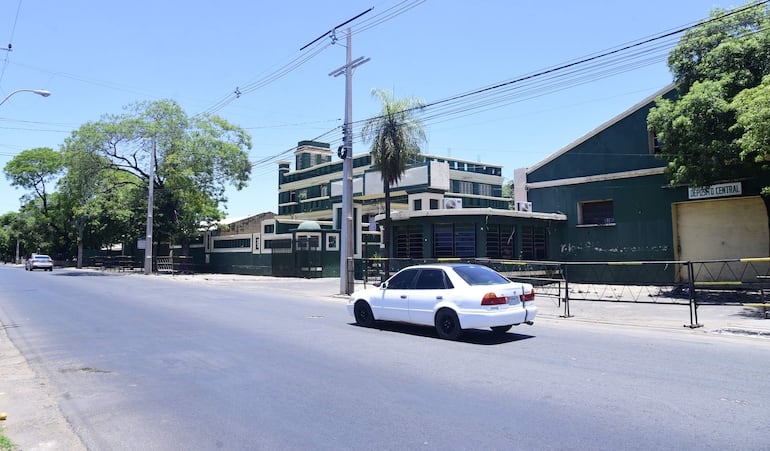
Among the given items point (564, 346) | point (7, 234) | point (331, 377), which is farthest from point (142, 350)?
point (7, 234)

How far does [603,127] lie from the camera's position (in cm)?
2555

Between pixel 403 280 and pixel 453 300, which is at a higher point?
pixel 403 280

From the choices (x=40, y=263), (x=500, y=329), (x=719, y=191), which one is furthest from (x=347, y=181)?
(x=40, y=263)

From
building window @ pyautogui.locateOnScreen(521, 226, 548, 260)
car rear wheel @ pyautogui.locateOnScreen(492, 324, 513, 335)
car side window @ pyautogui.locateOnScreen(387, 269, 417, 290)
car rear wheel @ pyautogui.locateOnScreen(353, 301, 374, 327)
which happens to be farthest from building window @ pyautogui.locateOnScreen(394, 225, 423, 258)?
car rear wheel @ pyautogui.locateOnScreen(492, 324, 513, 335)

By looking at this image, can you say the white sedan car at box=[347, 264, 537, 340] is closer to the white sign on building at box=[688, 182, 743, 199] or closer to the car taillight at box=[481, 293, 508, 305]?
the car taillight at box=[481, 293, 508, 305]

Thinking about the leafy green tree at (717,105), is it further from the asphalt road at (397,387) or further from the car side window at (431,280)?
the car side window at (431,280)

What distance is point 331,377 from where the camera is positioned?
282 inches

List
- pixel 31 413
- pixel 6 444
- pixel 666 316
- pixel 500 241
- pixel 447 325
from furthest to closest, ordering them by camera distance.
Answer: pixel 500 241
pixel 666 316
pixel 447 325
pixel 31 413
pixel 6 444

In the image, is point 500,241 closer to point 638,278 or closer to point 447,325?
point 638,278

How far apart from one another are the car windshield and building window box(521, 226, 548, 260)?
1645cm

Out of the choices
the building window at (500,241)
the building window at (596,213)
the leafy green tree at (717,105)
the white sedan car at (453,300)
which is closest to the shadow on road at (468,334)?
the white sedan car at (453,300)

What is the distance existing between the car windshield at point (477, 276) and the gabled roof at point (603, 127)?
16.7 m

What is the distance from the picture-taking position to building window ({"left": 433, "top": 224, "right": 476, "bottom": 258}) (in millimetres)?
25000

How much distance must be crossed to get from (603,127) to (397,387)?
22646mm
